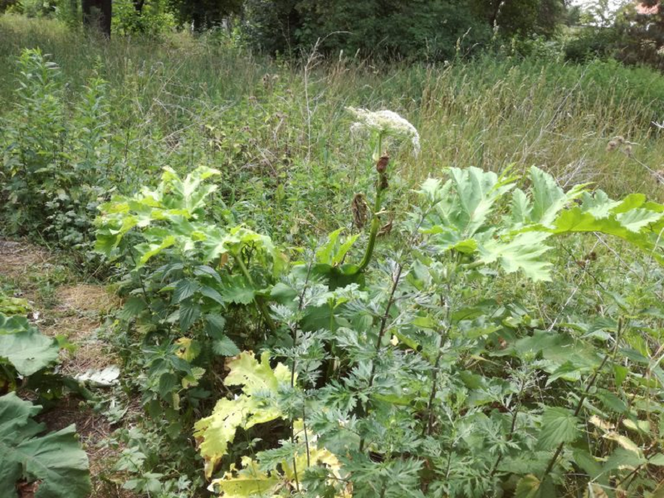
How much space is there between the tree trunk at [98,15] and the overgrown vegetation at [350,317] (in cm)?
785

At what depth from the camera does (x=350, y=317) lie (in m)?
1.90

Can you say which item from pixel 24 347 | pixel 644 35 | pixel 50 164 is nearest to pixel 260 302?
pixel 24 347

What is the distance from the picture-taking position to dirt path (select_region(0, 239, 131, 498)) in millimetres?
2133

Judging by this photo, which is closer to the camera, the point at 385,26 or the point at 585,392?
the point at 585,392

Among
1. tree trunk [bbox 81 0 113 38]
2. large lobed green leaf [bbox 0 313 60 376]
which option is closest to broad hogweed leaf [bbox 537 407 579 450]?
large lobed green leaf [bbox 0 313 60 376]

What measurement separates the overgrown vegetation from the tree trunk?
7.85 meters

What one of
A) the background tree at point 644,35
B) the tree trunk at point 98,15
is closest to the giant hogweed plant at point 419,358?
the tree trunk at point 98,15

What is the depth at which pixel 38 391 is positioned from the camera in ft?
7.61

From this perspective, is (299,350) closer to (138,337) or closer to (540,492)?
(540,492)

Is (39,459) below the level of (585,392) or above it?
below

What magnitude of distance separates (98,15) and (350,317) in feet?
37.6

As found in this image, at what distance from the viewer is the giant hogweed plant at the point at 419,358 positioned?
1359 mm

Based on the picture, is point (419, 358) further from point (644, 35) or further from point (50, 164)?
point (644, 35)

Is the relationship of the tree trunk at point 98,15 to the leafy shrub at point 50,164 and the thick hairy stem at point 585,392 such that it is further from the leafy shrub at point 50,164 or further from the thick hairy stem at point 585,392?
the thick hairy stem at point 585,392
